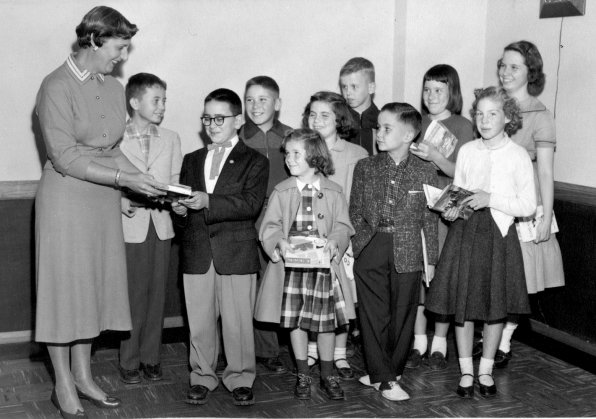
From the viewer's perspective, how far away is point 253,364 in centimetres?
437

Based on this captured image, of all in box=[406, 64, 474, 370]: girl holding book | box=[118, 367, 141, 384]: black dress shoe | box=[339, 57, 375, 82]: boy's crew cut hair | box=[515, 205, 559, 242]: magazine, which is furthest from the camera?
box=[339, 57, 375, 82]: boy's crew cut hair

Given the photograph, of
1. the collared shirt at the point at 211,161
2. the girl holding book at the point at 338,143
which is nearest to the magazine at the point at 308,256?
the girl holding book at the point at 338,143

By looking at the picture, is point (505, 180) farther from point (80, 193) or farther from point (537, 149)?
point (80, 193)

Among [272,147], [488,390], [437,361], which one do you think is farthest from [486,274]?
[272,147]

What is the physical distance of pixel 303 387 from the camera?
434 cm

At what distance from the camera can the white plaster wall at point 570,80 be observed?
5.04m

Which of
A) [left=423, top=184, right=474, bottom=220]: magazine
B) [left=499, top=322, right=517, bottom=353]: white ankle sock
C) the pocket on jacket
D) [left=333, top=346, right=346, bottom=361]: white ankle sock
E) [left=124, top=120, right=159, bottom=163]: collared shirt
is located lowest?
[left=333, top=346, right=346, bottom=361]: white ankle sock

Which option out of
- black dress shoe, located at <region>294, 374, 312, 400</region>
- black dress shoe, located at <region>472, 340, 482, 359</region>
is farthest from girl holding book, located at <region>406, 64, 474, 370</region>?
black dress shoe, located at <region>294, 374, 312, 400</region>

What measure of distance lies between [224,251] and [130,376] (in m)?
1.02

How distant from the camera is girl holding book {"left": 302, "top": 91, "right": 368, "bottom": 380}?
15.0 feet

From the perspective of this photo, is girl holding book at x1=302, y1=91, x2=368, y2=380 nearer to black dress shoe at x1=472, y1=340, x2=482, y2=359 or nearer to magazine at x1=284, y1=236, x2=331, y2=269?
magazine at x1=284, y1=236, x2=331, y2=269

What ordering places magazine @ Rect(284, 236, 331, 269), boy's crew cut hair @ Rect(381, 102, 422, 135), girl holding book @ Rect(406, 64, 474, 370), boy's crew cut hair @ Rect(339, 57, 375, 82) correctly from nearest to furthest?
magazine @ Rect(284, 236, 331, 269) → boy's crew cut hair @ Rect(381, 102, 422, 135) → girl holding book @ Rect(406, 64, 474, 370) → boy's crew cut hair @ Rect(339, 57, 375, 82)

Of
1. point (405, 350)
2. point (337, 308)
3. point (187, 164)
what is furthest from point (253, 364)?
point (187, 164)

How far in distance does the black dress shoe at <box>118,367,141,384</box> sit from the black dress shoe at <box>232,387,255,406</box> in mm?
659
